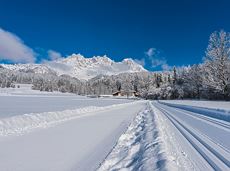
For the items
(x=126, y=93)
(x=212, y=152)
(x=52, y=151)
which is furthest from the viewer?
(x=126, y=93)

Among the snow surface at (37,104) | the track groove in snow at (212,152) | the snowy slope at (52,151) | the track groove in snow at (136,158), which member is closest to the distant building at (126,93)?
the snow surface at (37,104)

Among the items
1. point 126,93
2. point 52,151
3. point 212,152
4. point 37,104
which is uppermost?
point 126,93

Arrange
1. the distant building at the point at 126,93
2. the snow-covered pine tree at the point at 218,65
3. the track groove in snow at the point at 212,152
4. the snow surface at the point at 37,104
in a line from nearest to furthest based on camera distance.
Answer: the track groove in snow at the point at 212,152 → the snow surface at the point at 37,104 → the snow-covered pine tree at the point at 218,65 → the distant building at the point at 126,93

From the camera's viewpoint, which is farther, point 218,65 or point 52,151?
point 218,65

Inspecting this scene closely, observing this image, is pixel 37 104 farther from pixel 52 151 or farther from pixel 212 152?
pixel 212 152

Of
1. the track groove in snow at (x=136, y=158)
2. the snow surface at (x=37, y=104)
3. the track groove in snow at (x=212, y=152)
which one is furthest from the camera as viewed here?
the snow surface at (x=37, y=104)

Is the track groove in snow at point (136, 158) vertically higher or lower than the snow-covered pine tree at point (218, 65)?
lower

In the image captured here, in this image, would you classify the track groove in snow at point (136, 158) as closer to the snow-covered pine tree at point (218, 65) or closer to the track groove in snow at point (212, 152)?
the track groove in snow at point (212, 152)

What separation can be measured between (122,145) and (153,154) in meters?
2.02

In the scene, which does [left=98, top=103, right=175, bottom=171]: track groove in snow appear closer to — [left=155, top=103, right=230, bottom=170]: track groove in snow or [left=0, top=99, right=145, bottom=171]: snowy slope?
[left=0, top=99, right=145, bottom=171]: snowy slope

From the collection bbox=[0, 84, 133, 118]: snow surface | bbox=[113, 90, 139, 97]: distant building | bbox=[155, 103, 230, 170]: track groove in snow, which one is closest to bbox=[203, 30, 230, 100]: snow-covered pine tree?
bbox=[0, 84, 133, 118]: snow surface

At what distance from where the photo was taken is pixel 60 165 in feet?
20.8

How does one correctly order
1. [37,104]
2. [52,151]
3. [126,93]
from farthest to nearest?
1. [126,93]
2. [37,104]
3. [52,151]

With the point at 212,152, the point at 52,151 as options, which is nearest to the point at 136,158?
the point at 212,152
